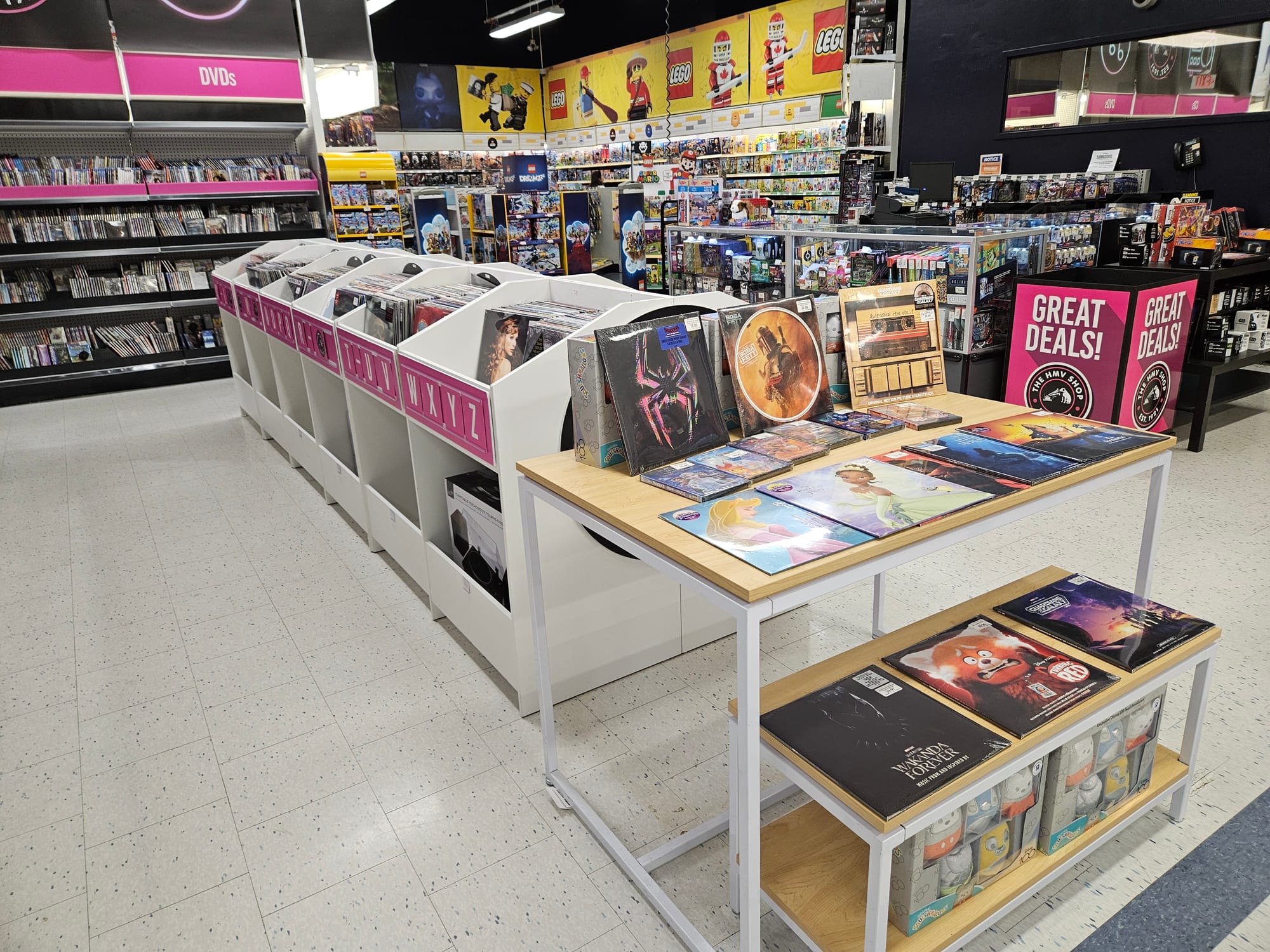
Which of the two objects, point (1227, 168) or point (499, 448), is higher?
point (1227, 168)

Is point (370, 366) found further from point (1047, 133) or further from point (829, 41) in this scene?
point (829, 41)

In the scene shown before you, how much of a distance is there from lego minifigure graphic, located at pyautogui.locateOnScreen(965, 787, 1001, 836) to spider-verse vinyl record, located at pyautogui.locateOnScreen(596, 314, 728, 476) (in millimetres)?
912

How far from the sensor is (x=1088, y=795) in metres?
1.75

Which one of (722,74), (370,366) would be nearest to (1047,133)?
(722,74)

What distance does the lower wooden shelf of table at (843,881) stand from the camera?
1510 mm

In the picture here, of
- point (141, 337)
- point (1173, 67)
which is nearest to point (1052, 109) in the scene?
point (1173, 67)

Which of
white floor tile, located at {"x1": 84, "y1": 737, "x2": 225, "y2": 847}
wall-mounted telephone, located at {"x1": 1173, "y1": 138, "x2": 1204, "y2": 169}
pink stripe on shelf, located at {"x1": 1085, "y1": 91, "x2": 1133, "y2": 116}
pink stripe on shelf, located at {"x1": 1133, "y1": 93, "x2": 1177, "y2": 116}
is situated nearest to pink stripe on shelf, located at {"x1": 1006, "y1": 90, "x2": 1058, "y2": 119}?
pink stripe on shelf, located at {"x1": 1085, "y1": 91, "x2": 1133, "y2": 116}

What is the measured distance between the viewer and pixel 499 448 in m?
2.31

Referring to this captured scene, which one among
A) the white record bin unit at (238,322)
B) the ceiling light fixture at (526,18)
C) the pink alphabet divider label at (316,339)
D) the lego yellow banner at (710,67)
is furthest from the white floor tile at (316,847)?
the lego yellow banner at (710,67)

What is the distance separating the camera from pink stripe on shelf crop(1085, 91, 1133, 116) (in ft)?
23.7

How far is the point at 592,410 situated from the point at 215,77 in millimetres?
7390

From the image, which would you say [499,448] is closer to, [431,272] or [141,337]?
[431,272]

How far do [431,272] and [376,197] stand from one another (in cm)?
497

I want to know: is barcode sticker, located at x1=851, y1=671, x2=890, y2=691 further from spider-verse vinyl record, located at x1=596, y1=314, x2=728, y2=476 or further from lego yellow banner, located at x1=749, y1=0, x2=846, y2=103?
lego yellow banner, located at x1=749, y1=0, x2=846, y2=103
